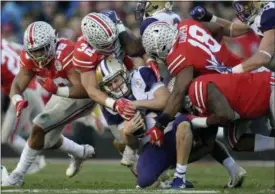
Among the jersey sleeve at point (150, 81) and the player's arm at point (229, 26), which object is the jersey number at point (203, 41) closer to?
the jersey sleeve at point (150, 81)

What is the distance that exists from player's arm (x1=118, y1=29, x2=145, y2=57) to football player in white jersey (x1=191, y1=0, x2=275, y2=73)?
643 mm

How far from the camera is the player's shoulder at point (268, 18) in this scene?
28.6 ft

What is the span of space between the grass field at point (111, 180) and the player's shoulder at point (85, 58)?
1.00 m

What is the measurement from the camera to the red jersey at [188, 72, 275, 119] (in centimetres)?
784

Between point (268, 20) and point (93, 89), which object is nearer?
point (93, 89)

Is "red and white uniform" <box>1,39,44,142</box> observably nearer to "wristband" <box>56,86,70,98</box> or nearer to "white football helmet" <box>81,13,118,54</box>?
"wristband" <box>56,86,70,98</box>

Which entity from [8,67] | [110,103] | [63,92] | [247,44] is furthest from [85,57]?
[247,44]

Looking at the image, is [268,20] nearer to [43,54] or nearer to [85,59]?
[85,59]

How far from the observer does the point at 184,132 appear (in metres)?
7.84

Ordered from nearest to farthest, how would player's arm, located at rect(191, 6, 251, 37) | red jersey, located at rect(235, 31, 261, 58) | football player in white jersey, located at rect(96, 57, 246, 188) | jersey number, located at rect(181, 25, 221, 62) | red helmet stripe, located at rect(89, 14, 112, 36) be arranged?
football player in white jersey, located at rect(96, 57, 246, 188) < jersey number, located at rect(181, 25, 221, 62) < red helmet stripe, located at rect(89, 14, 112, 36) < player's arm, located at rect(191, 6, 251, 37) < red jersey, located at rect(235, 31, 261, 58)

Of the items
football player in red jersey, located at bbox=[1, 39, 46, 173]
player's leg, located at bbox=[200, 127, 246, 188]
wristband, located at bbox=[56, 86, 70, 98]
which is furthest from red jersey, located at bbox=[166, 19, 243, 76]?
football player in red jersey, located at bbox=[1, 39, 46, 173]

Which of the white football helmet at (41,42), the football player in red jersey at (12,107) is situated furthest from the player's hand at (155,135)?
the football player in red jersey at (12,107)

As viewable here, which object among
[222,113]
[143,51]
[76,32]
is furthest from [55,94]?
[76,32]

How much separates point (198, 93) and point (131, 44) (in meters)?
1.07
